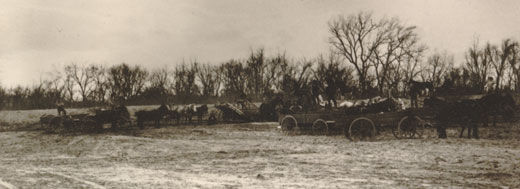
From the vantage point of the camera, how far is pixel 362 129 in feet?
52.4

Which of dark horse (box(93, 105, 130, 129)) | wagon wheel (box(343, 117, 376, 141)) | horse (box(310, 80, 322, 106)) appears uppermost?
horse (box(310, 80, 322, 106))

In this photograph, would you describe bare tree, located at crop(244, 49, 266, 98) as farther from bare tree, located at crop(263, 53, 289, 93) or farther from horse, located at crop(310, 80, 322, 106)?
horse, located at crop(310, 80, 322, 106)

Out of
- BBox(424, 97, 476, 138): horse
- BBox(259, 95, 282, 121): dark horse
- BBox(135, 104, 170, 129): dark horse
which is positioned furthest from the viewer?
BBox(259, 95, 282, 121): dark horse

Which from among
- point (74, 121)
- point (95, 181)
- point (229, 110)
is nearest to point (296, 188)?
point (95, 181)

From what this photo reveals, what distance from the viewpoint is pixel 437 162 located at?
10.7m

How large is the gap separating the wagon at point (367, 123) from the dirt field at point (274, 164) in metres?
0.48

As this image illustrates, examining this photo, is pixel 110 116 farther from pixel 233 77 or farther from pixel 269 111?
pixel 233 77

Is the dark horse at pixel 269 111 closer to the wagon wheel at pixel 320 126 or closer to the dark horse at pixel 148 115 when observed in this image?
the dark horse at pixel 148 115

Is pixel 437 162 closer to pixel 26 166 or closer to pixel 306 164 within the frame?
pixel 306 164

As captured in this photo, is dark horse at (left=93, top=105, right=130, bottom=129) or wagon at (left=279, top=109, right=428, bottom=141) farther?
dark horse at (left=93, top=105, right=130, bottom=129)

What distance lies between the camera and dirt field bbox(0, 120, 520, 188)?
8.92m

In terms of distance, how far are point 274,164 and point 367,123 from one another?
563 centimetres

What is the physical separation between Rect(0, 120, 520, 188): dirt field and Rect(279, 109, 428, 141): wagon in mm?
484

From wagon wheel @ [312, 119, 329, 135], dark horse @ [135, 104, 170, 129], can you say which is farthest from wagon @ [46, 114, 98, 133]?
wagon wheel @ [312, 119, 329, 135]
